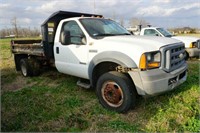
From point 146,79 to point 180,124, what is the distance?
0.96 metres

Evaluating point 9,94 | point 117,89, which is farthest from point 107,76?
point 9,94

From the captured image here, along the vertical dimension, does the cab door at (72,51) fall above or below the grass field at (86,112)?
above

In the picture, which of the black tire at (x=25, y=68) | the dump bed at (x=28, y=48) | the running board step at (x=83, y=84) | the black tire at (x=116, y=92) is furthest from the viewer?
the black tire at (x=25, y=68)

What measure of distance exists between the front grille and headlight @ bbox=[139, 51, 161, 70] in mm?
99

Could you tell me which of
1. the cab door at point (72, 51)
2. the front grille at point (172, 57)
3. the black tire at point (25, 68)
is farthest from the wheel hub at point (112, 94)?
the black tire at point (25, 68)

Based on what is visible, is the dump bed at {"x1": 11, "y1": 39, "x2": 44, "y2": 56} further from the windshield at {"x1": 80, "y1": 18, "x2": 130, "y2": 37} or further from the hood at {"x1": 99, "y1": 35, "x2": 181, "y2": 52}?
the hood at {"x1": 99, "y1": 35, "x2": 181, "y2": 52}

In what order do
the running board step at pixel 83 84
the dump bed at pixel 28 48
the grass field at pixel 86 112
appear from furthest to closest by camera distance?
the dump bed at pixel 28 48, the running board step at pixel 83 84, the grass field at pixel 86 112

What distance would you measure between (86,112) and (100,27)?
210cm

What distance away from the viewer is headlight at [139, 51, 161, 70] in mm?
3906

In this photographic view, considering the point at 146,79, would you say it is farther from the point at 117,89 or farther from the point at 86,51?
the point at 86,51

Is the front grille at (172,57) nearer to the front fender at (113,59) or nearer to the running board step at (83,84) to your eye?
the front fender at (113,59)

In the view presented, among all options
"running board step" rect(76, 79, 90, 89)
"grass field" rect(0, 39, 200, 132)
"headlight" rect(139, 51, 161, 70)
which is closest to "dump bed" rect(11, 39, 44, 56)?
"grass field" rect(0, 39, 200, 132)

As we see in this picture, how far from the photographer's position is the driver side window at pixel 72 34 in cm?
499

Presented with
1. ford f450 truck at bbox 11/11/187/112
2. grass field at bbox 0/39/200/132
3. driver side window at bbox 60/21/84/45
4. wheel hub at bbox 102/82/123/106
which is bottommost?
grass field at bbox 0/39/200/132
